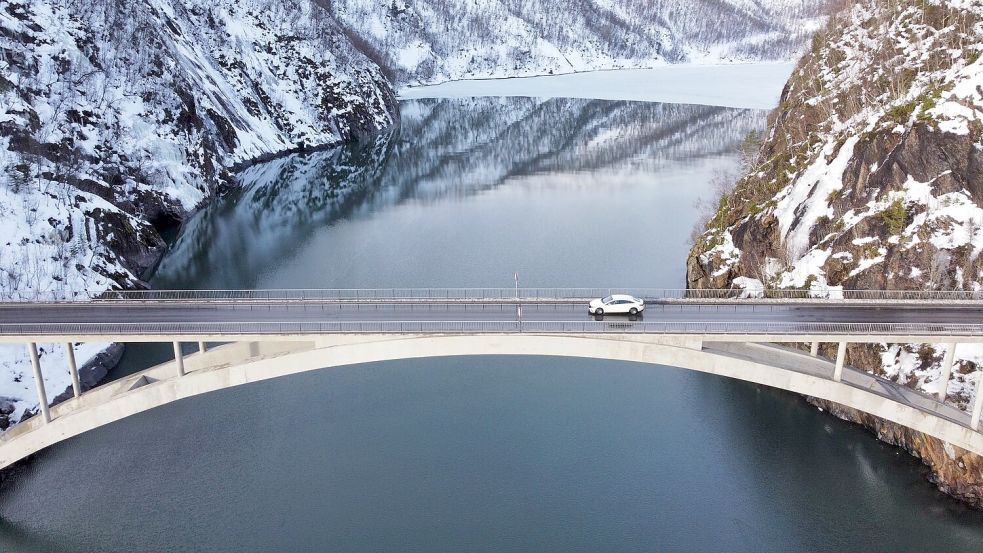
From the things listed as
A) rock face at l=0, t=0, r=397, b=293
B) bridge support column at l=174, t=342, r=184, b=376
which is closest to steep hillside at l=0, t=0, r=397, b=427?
rock face at l=0, t=0, r=397, b=293

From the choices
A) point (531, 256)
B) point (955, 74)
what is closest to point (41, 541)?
point (531, 256)

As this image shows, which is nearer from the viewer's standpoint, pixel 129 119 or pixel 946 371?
pixel 946 371

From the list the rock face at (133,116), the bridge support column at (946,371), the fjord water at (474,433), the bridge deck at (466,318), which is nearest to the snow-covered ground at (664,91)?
the rock face at (133,116)

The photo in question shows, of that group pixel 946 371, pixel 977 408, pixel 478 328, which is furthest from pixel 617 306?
pixel 977 408

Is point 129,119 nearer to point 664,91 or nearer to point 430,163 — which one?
point 430,163

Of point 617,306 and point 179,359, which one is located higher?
point 617,306

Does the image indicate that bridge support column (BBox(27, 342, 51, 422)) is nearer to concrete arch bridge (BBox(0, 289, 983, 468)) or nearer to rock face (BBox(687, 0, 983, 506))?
concrete arch bridge (BBox(0, 289, 983, 468))

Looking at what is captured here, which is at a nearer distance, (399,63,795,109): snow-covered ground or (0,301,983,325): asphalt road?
(0,301,983,325): asphalt road
